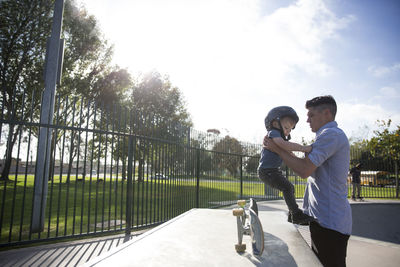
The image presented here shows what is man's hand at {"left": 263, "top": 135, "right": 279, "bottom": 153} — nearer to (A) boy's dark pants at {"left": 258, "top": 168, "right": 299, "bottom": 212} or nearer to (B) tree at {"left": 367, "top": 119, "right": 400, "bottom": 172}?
(A) boy's dark pants at {"left": 258, "top": 168, "right": 299, "bottom": 212}

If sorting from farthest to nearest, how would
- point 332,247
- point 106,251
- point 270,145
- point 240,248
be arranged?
1. point 106,251
2. point 270,145
3. point 332,247
4. point 240,248

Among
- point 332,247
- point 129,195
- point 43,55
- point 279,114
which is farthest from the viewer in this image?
point 43,55

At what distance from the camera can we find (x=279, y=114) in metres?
2.27

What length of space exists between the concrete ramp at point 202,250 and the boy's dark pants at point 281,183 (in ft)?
0.89

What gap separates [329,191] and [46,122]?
562 cm

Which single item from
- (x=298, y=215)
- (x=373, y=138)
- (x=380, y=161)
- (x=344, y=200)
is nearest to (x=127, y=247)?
(x=298, y=215)

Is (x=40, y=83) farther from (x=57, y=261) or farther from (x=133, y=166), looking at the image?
(x=57, y=261)

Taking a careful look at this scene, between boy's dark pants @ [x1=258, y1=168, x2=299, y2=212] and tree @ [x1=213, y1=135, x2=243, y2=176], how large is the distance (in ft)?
21.2

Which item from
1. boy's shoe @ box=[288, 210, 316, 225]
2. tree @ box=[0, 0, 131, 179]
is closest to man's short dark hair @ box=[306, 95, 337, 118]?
boy's shoe @ box=[288, 210, 316, 225]

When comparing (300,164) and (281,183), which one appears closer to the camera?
(300,164)

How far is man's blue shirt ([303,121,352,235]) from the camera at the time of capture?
172cm

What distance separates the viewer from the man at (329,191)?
1716 mm

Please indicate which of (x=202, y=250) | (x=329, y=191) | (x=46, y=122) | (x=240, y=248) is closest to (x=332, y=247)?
(x=329, y=191)

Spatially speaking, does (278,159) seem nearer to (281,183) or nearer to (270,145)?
(281,183)
